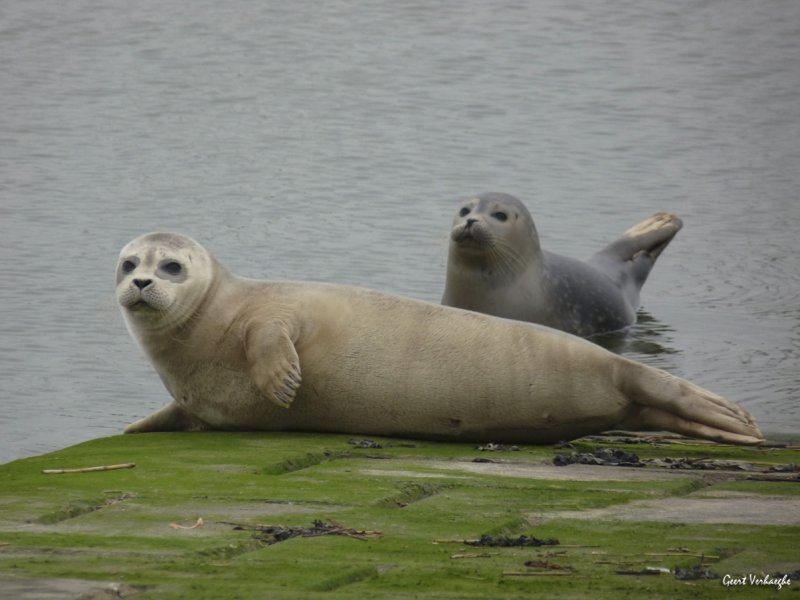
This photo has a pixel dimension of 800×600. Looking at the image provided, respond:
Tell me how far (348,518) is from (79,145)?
43.7 feet

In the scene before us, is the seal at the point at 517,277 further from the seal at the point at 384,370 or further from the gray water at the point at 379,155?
the seal at the point at 384,370

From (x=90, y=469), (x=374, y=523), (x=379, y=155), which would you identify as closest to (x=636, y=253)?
(x=379, y=155)

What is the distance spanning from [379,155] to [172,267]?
11376mm

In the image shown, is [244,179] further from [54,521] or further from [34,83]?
[54,521]

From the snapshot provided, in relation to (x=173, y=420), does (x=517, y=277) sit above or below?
above

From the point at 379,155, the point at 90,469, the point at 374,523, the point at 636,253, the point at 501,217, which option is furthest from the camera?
the point at 379,155

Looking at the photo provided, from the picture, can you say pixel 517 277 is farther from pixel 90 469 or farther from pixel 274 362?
pixel 90 469

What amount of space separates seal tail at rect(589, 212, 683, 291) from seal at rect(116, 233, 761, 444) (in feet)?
16.5

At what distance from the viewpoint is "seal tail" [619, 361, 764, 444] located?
677 cm

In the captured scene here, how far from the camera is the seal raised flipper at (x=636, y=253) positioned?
38.8 ft

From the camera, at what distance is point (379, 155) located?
59.9ft

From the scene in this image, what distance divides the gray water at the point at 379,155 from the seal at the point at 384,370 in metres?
1.55

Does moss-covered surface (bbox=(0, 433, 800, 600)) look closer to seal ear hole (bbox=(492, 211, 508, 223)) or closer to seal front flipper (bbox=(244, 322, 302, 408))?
seal front flipper (bbox=(244, 322, 302, 408))

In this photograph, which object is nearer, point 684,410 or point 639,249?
point 684,410
